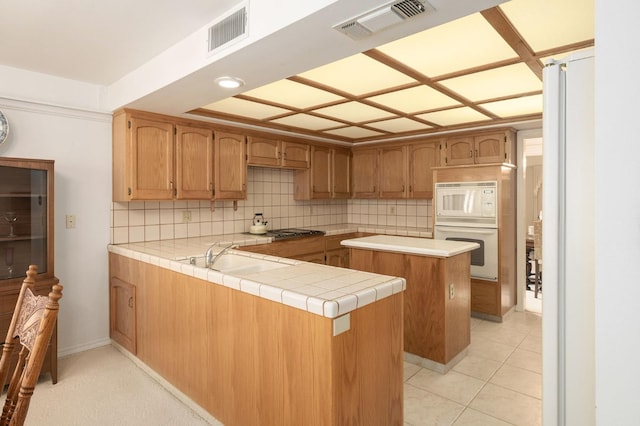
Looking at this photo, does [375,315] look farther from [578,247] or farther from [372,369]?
[578,247]

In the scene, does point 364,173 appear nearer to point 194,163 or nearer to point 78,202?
point 194,163

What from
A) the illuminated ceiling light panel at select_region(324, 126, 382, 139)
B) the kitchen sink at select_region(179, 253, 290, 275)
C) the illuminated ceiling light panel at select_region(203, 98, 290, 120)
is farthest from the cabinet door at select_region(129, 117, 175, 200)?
the illuminated ceiling light panel at select_region(324, 126, 382, 139)

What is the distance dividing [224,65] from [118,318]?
241 cm

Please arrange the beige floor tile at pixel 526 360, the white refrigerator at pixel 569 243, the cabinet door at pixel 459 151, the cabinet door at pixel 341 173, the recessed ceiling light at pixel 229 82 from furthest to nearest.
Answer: the cabinet door at pixel 341 173
the cabinet door at pixel 459 151
the beige floor tile at pixel 526 360
the recessed ceiling light at pixel 229 82
the white refrigerator at pixel 569 243

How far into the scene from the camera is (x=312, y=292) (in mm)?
1557

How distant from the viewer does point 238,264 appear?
2.66m

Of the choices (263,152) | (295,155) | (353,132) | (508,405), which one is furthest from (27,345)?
(353,132)

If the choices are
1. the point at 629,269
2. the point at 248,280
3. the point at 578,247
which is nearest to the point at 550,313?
the point at 578,247

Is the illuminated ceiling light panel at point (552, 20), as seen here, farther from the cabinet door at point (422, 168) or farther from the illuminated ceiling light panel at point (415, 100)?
the cabinet door at point (422, 168)

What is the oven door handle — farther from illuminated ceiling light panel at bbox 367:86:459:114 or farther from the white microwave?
illuminated ceiling light panel at bbox 367:86:459:114

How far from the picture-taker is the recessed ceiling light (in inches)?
89.3

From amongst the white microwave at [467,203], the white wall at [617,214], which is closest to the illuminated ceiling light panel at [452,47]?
the white wall at [617,214]

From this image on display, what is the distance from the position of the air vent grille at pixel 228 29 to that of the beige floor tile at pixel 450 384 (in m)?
2.53

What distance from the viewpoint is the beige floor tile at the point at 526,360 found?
9.20 feet
